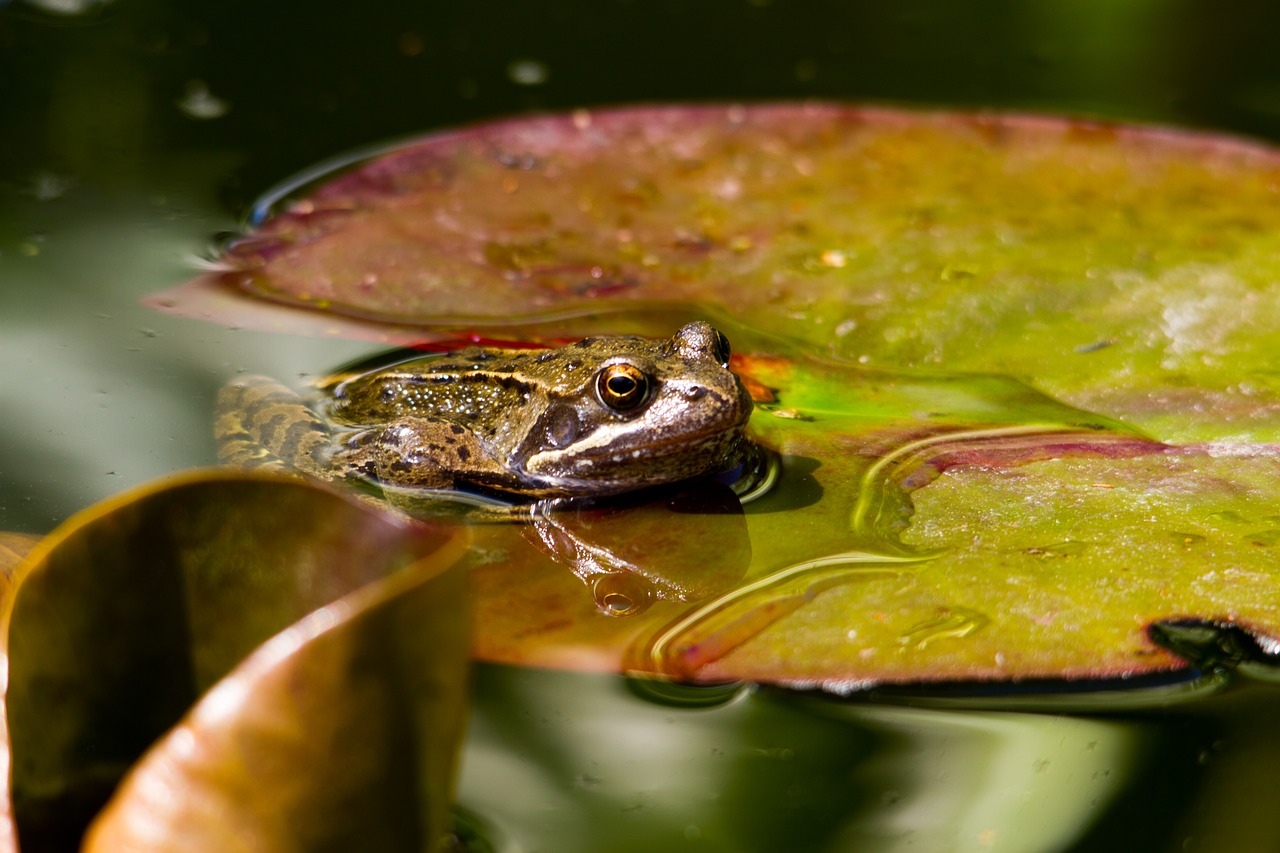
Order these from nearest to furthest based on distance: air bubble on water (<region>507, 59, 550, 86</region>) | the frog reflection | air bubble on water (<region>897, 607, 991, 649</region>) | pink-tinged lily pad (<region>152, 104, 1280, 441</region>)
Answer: air bubble on water (<region>897, 607, 991, 649</region>)
the frog reflection
pink-tinged lily pad (<region>152, 104, 1280, 441</region>)
air bubble on water (<region>507, 59, 550, 86</region>)

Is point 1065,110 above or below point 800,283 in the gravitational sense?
above

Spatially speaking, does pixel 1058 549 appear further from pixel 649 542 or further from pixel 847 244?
pixel 847 244

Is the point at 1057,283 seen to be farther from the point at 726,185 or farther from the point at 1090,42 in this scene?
the point at 1090,42

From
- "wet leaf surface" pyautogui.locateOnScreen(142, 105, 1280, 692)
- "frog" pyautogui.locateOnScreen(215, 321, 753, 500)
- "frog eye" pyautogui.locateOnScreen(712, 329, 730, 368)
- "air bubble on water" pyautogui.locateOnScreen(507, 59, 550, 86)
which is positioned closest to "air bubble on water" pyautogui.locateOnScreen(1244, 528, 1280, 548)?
"wet leaf surface" pyautogui.locateOnScreen(142, 105, 1280, 692)

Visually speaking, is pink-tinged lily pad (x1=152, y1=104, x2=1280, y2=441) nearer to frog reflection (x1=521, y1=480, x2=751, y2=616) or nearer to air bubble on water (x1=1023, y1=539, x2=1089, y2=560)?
air bubble on water (x1=1023, y1=539, x2=1089, y2=560)

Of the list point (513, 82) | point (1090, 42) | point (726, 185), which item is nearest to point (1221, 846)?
point (726, 185)

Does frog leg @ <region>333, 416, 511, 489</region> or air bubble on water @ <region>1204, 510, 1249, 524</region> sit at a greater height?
air bubble on water @ <region>1204, 510, 1249, 524</region>

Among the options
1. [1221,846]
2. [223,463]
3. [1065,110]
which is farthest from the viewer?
[1065,110]

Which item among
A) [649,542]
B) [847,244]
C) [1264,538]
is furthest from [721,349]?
[1264,538]
